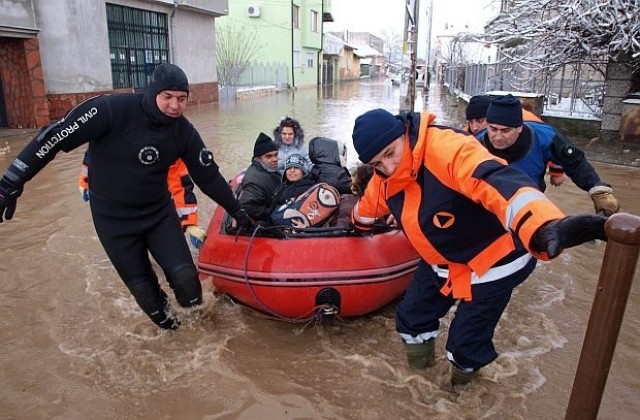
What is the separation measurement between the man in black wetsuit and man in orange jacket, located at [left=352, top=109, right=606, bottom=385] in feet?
4.20

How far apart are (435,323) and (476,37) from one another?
1120 centimetres

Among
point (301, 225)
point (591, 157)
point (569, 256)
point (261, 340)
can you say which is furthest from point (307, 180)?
point (591, 157)

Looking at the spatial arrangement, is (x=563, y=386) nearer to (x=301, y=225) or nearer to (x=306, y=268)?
(x=306, y=268)

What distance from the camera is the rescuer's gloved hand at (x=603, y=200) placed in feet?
10.00

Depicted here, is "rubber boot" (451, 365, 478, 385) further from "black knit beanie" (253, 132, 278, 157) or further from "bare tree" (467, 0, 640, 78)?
"bare tree" (467, 0, 640, 78)

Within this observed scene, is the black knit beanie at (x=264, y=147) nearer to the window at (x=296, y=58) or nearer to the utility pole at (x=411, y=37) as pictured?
the utility pole at (x=411, y=37)

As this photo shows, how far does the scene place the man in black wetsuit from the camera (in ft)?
9.17

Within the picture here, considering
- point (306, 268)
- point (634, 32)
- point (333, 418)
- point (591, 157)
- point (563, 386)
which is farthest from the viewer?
point (591, 157)

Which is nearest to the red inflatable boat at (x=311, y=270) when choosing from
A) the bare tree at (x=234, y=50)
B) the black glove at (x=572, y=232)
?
the black glove at (x=572, y=232)

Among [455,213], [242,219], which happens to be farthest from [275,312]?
[455,213]

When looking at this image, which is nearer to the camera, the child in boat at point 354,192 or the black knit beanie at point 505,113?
the black knit beanie at point 505,113

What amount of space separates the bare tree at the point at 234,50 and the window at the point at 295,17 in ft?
8.43

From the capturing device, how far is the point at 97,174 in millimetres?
3082

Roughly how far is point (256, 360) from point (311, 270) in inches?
27.0
